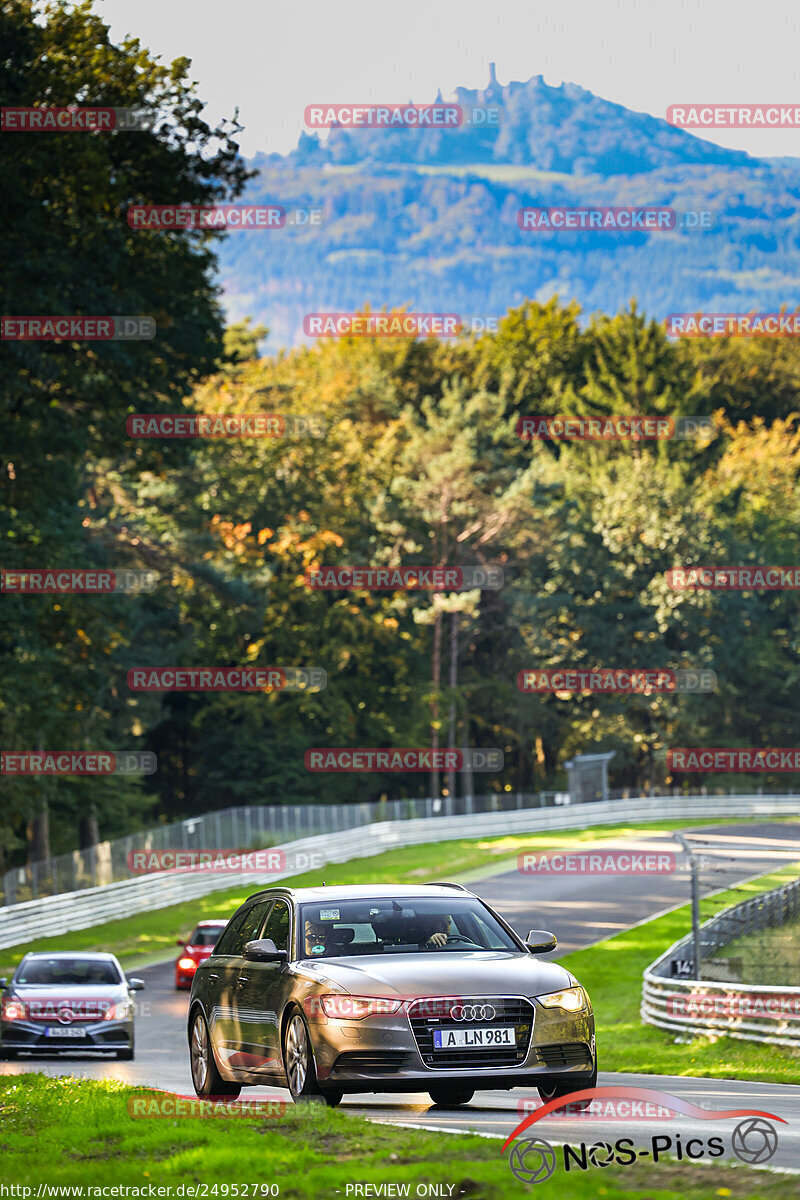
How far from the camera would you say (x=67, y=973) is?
20281 millimetres

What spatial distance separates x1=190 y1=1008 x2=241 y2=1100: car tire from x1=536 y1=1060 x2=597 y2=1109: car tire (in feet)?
8.59

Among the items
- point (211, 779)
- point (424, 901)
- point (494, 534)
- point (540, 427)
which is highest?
point (540, 427)

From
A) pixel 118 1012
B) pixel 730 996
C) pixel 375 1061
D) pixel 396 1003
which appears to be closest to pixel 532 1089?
pixel 375 1061

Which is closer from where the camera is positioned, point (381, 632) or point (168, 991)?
point (168, 991)

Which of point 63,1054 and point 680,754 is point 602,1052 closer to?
point 63,1054

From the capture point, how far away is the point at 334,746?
74750mm

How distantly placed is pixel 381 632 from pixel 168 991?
44.5m

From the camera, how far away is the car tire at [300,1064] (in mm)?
9398

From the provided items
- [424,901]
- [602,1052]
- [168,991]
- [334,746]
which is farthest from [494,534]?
[424,901]

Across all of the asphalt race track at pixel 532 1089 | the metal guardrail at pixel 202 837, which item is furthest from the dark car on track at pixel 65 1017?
the metal guardrail at pixel 202 837

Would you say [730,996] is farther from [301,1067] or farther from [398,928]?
[301,1067]

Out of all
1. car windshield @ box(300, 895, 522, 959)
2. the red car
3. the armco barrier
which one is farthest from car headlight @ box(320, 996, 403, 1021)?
the armco barrier

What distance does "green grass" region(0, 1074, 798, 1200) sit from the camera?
7.45 metres

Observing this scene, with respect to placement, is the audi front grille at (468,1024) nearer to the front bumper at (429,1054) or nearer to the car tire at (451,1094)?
the front bumper at (429,1054)
